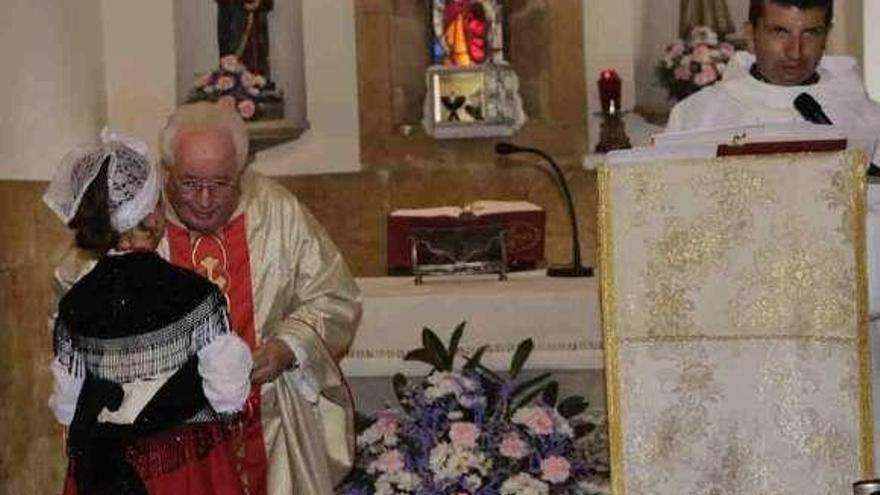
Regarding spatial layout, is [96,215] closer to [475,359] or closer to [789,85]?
[475,359]

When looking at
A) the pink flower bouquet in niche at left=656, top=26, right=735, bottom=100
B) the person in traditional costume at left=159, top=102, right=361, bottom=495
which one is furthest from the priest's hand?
the pink flower bouquet in niche at left=656, top=26, right=735, bottom=100

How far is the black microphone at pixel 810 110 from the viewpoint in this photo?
405 centimetres

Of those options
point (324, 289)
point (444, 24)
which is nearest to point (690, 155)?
point (324, 289)

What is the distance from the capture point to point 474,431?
15.6 feet

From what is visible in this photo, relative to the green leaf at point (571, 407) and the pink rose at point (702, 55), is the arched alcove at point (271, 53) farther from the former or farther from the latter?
the green leaf at point (571, 407)

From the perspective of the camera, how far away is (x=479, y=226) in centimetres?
620

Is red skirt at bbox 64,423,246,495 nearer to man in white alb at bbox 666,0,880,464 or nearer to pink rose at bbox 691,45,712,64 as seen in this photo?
man in white alb at bbox 666,0,880,464

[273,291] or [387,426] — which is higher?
[273,291]

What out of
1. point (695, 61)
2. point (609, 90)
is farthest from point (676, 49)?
point (609, 90)

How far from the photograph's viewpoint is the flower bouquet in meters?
7.58

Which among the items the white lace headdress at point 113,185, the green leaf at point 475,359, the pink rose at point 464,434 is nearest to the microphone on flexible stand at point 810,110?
the pink rose at point 464,434

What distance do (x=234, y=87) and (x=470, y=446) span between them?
3.36 metres

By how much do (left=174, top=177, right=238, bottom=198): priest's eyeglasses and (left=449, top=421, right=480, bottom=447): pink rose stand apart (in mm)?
1065

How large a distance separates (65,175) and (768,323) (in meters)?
1.75
